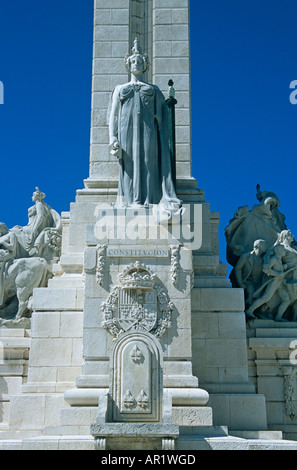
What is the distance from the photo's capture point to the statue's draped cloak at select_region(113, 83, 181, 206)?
13672 mm

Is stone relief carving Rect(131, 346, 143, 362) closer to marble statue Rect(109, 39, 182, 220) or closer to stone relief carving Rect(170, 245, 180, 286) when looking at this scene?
stone relief carving Rect(170, 245, 180, 286)

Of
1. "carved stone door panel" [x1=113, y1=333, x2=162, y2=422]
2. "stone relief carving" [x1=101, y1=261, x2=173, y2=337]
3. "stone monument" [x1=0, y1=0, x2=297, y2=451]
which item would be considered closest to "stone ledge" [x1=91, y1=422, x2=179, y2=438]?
"stone monument" [x1=0, y1=0, x2=297, y2=451]

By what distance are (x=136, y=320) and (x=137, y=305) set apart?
0.27 m

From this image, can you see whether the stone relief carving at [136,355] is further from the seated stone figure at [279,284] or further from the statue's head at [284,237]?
the statue's head at [284,237]

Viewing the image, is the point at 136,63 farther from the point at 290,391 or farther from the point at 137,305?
the point at 290,391

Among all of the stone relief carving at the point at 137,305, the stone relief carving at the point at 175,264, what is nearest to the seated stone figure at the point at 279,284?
the stone relief carving at the point at 175,264

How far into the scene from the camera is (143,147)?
13953 mm

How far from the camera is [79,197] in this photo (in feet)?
48.5

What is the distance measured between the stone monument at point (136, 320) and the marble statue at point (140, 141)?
1.0 inches
